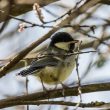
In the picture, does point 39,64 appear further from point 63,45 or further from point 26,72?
point 63,45

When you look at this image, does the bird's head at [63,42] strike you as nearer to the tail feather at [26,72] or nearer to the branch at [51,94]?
the tail feather at [26,72]

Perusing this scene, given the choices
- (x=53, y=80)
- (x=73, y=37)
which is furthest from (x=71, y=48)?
(x=53, y=80)

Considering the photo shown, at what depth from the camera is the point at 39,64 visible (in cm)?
278

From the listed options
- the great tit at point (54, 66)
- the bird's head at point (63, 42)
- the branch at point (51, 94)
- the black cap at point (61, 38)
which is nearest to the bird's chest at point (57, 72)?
the great tit at point (54, 66)

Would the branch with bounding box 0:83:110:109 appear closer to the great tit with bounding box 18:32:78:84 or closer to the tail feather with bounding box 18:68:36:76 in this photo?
the tail feather with bounding box 18:68:36:76

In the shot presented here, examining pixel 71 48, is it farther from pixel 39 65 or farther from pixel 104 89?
pixel 104 89

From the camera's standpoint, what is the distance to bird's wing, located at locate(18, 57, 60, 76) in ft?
8.33

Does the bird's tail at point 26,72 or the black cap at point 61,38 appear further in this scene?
the black cap at point 61,38

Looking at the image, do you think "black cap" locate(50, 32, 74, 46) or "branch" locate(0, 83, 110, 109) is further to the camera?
"black cap" locate(50, 32, 74, 46)

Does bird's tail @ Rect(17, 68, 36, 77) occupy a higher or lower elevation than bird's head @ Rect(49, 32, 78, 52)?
lower

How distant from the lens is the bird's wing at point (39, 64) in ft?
8.33

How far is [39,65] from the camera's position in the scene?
9.12 feet

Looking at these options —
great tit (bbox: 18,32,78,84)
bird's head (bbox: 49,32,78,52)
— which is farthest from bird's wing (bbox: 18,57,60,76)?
bird's head (bbox: 49,32,78,52)

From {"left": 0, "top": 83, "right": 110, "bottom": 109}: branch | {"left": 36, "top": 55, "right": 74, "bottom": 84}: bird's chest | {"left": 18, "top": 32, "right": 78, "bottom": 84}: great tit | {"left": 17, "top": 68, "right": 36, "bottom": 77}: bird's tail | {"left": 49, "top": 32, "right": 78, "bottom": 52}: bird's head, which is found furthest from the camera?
{"left": 49, "top": 32, "right": 78, "bottom": 52}: bird's head
